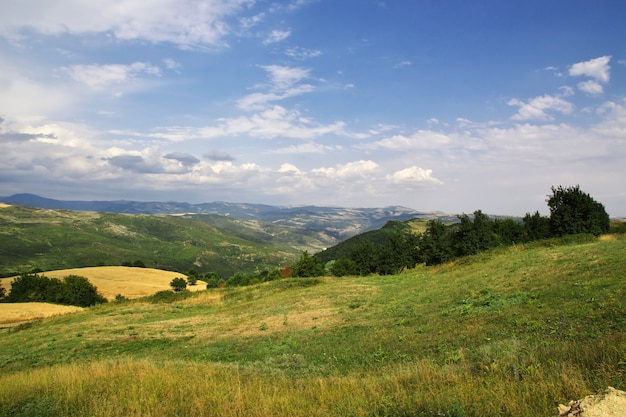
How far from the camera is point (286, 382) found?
9352 mm

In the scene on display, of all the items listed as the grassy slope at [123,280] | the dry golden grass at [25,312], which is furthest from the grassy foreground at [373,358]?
the grassy slope at [123,280]

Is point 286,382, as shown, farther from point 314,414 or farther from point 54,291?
point 54,291

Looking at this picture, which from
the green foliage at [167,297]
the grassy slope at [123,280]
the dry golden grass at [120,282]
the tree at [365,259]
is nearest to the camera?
the green foliage at [167,297]

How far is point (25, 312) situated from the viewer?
48969mm

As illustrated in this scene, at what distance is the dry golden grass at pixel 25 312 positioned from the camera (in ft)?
148

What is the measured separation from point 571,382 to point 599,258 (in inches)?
794

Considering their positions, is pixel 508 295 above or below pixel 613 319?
below

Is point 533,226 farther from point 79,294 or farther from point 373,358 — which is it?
point 79,294

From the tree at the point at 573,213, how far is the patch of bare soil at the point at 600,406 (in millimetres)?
54158

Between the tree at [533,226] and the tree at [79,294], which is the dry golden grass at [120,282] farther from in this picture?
the tree at [533,226]

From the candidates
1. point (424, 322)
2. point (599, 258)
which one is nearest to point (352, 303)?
point (424, 322)

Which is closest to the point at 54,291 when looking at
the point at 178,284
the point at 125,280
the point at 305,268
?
the point at 125,280

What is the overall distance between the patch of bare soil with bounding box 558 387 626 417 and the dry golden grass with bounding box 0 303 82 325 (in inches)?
2087

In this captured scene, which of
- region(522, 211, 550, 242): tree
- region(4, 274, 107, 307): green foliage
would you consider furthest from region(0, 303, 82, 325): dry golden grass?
region(522, 211, 550, 242): tree
